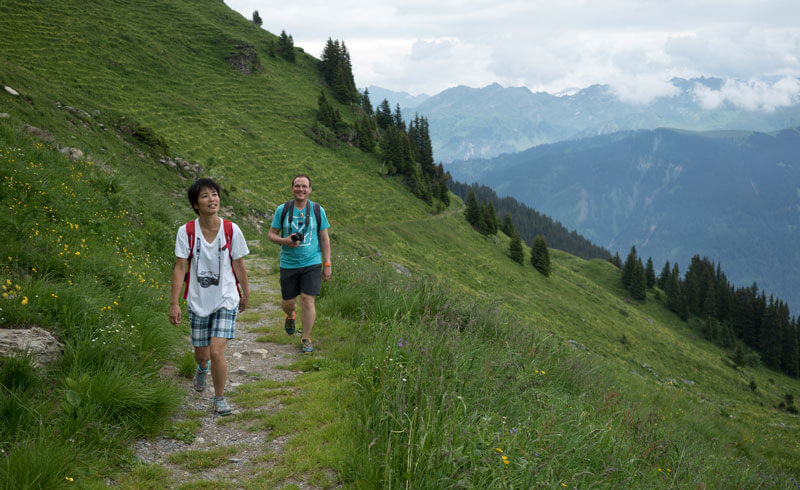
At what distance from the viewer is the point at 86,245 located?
6832 mm

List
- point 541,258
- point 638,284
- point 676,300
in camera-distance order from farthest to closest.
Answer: point 676,300 → point 638,284 → point 541,258

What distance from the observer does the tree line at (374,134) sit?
63875 mm

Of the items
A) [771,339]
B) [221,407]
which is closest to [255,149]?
[221,407]

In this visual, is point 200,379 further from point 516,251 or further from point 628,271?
point 628,271

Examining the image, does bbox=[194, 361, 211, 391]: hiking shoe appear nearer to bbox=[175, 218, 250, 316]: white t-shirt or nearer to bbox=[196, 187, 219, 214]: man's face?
bbox=[175, 218, 250, 316]: white t-shirt

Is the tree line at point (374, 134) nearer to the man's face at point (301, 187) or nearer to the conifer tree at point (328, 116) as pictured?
the conifer tree at point (328, 116)

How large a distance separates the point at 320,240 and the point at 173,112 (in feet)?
146

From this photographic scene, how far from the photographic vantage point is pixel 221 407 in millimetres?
4527

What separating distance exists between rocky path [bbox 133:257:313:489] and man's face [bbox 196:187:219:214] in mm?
2220

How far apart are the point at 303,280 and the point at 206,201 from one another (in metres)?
2.33

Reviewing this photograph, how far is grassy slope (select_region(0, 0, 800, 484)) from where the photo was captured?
1321 inches

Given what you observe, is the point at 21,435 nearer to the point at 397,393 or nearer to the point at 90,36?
the point at 397,393

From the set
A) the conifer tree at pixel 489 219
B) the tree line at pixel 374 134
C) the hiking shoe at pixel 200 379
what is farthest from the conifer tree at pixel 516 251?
the hiking shoe at pixel 200 379

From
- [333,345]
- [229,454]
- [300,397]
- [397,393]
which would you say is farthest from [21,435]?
[333,345]
